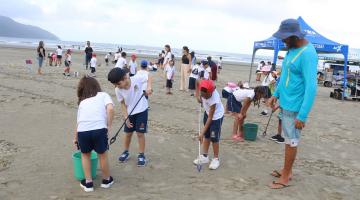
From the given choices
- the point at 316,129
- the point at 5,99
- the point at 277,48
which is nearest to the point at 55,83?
the point at 5,99

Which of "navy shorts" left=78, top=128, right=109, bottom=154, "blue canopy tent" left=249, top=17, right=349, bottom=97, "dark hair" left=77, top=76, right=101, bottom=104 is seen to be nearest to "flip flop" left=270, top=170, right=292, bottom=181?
"navy shorts" left=78, top=128, right=109, bottom=154

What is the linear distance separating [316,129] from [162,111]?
153 inches

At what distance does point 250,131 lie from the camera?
716 cm

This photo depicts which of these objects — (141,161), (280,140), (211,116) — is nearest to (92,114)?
(141,161)

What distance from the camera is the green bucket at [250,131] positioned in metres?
7.14

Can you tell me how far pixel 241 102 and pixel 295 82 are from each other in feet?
9.42

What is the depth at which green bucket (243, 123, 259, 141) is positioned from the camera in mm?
7145

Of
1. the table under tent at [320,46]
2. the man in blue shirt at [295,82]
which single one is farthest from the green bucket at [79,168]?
the table under tent at [320,46]

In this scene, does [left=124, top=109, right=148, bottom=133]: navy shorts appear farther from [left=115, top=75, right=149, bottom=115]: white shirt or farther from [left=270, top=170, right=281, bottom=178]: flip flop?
[left=270, top=170, right=281, bottom=178]: flip flop

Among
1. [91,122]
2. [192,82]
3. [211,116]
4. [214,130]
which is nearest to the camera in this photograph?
[91,122]

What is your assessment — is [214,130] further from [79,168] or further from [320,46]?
[320,46]

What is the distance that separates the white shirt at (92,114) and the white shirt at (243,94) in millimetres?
3269

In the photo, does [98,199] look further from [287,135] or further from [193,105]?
[193,105]

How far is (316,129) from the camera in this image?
8984 mm
